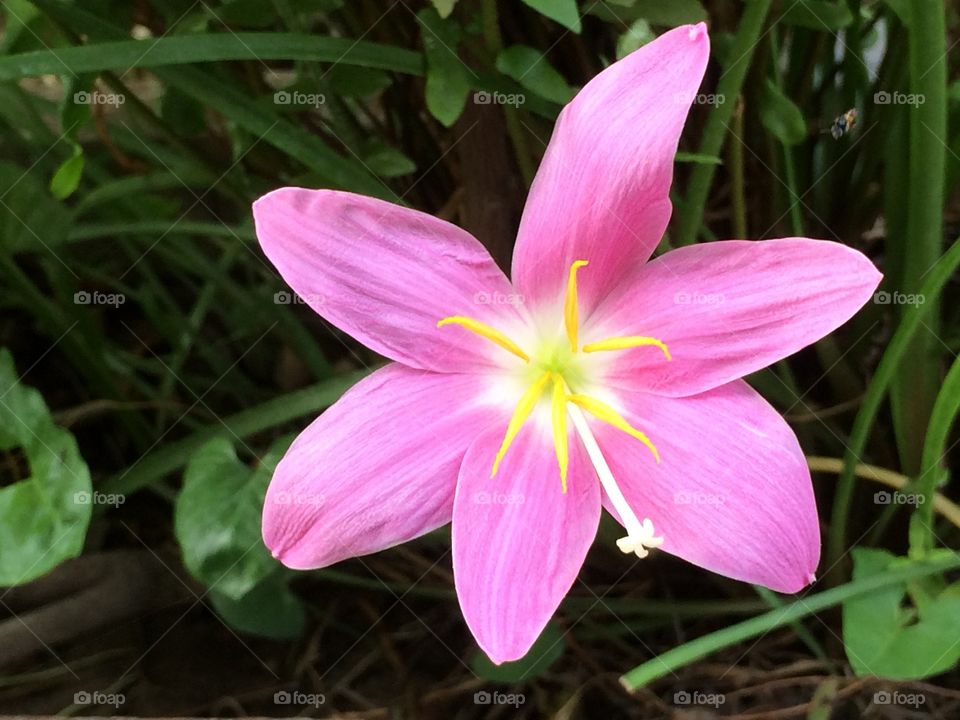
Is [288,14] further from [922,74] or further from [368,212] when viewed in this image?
[922,74]

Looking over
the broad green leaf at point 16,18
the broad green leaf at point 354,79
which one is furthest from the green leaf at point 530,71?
the broad green leaf at point 16,18

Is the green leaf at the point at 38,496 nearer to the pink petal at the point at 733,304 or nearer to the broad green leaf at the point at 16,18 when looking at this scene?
the broad green leaf at the point at 16,18

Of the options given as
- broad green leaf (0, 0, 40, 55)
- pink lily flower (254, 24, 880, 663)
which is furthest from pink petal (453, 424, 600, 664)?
broad green leaf (0, 0, 40, 55)

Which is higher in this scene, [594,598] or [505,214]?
[505,214]

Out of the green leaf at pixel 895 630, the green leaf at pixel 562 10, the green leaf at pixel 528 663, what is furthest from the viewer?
the green leaf at pixel 528 663

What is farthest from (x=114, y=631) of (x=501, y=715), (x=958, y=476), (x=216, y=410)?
(x=958, y=476)
